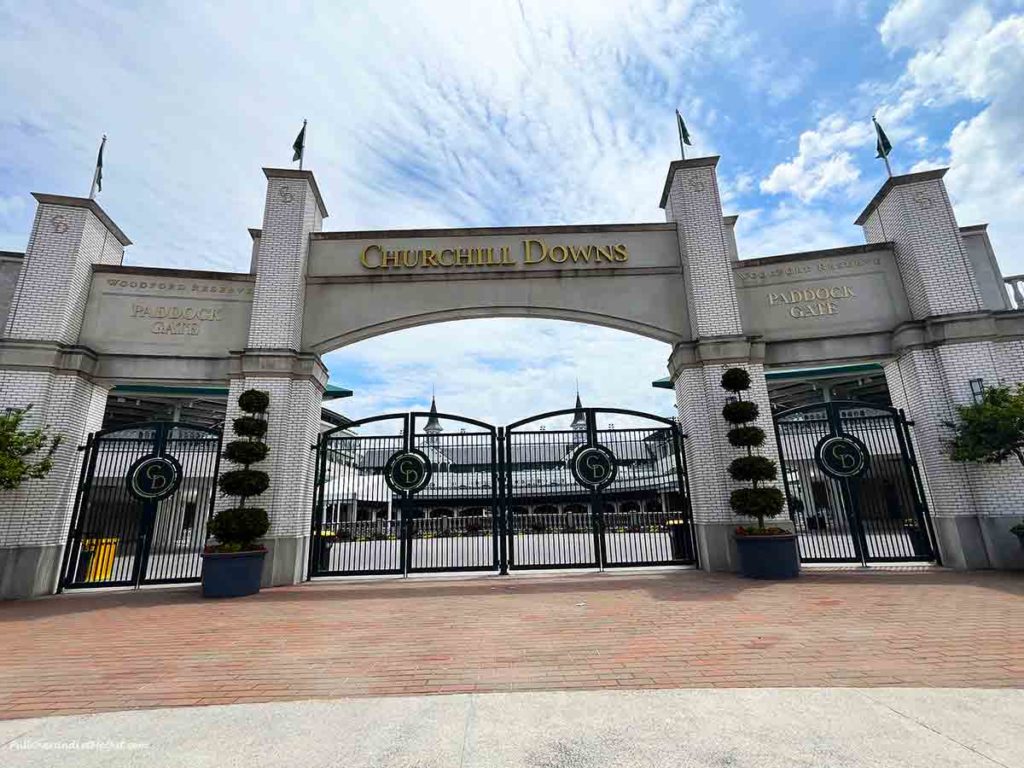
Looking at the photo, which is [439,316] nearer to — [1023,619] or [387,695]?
[387,695]

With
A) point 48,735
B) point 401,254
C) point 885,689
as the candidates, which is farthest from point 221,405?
point 885,689

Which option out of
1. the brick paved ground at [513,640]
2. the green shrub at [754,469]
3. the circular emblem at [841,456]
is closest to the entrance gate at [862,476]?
the circular emblem at [841,456]

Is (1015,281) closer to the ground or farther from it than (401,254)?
closer to the ground

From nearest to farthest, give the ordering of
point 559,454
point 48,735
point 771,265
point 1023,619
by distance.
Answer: point 48,735
point 1023,619
point 771,265
point 559,454

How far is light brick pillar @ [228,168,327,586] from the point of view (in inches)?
382

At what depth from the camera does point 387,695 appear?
12.7 ft

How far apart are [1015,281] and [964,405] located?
3183mm

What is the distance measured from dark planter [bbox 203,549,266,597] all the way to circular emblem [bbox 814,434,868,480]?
1179 centimetres

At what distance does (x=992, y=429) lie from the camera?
866 centimetres

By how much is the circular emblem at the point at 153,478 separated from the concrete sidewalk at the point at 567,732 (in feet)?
25.4

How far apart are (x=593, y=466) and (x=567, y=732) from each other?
8.05 meters

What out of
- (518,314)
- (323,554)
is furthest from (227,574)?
(518,314)

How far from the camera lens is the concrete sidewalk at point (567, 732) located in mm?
2740

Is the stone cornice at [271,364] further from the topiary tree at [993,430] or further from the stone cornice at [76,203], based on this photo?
the topiary tree at [993,430]
